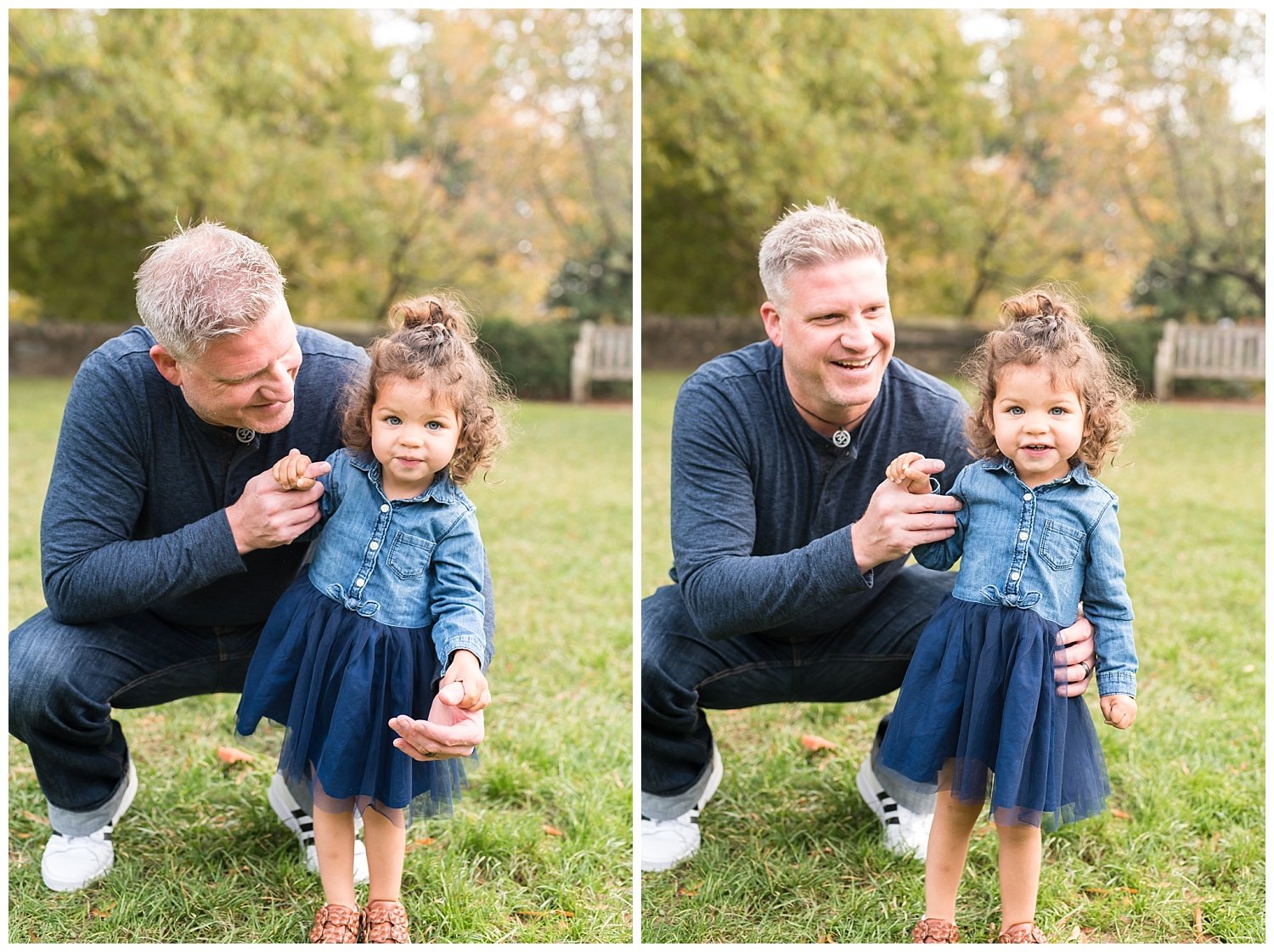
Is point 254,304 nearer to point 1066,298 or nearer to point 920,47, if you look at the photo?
point 1066,298

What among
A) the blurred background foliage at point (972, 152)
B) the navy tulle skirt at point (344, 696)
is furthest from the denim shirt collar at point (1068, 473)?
the blurred background foliage at point (972, 152)

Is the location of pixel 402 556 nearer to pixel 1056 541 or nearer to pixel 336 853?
pixel 336 853

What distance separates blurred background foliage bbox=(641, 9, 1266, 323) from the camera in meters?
13.5

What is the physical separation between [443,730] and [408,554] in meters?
0.37

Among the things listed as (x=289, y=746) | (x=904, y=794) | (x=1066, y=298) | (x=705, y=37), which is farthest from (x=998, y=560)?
(x=705, y=37)

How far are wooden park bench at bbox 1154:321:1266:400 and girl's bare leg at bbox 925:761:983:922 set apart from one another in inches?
504

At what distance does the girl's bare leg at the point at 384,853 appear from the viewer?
2.43m

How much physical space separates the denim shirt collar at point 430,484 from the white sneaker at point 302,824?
0.89m

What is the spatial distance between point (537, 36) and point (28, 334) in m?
7.44

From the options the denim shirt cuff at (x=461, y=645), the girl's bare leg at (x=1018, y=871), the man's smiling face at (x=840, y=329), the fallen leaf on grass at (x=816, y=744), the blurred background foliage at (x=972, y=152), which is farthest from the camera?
the blurred background foliage at (x=972, y=152)

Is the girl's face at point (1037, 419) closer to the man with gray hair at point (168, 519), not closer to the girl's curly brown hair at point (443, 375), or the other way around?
the girl's curly brown hair at point (443, 375)

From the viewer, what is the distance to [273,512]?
92.4 inches

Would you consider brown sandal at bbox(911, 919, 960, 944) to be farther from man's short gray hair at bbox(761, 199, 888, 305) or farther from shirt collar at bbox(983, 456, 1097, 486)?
man's short gray hair at bbox(761, 199, 888, 305)

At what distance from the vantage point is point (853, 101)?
49.6 feet
